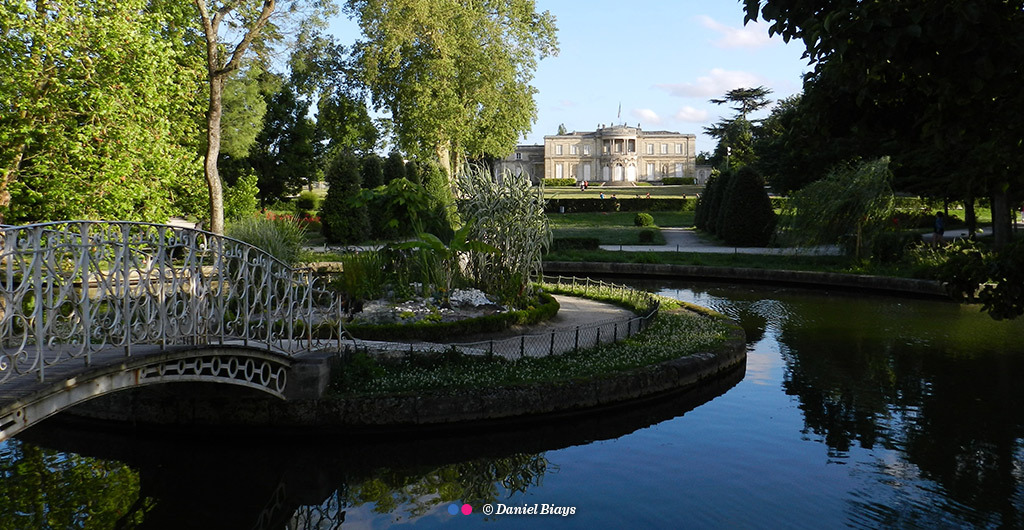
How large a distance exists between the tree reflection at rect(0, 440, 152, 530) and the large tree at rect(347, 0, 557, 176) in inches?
850

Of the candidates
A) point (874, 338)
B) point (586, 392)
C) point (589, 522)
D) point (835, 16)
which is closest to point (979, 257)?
point (835, 16)

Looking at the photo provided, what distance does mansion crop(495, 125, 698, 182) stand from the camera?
332ft

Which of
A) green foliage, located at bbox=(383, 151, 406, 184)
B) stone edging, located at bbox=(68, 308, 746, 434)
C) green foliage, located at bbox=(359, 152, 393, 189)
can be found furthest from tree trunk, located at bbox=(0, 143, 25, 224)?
green foliage, located at bbox=(383, 151, 406, 184)

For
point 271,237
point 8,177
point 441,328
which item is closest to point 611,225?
point 271,237

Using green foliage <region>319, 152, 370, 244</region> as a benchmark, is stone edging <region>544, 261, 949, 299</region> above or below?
below

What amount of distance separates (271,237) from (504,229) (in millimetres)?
4959

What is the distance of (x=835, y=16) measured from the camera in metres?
Answer: 4.59

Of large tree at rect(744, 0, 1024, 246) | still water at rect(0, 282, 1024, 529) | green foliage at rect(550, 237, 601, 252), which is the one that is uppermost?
large tree at rect(744, 0, 1024, 246)

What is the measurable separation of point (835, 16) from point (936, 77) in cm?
104

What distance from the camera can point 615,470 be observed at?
320 inches

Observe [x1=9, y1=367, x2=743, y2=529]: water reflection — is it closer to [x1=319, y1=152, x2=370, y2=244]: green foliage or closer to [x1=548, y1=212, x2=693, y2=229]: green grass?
[x1=319, y1=152, x2=370, y2=244]: green foliage

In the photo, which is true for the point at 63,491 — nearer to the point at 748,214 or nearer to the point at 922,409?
the point at 922,409

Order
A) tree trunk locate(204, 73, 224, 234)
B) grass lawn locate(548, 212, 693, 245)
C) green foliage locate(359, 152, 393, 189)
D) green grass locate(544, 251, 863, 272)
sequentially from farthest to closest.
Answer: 1. green foliage locate(359, 152, 393, 189)
2. grass lawn locate(548, 212, 693, 245)
3. green grass locate(544, 251, 863, 272)
4. tree trunk locate(204, 73, 224, 234)

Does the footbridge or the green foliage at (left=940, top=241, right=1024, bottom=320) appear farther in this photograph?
the green foliage at (left=940, top=241, right=1024, bottom=320)
